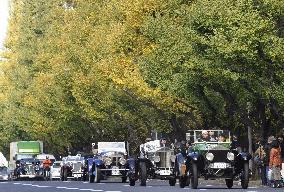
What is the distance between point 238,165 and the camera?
4081 centimetres

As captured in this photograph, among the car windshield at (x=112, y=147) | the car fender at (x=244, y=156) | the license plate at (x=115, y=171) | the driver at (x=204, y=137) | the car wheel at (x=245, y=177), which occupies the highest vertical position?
the car windshield at (x=112, y=147)

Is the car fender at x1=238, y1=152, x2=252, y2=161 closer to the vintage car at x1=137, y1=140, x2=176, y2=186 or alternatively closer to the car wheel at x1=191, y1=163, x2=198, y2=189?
the car wheel at x1=191, y1=163, x2=198, y2=189

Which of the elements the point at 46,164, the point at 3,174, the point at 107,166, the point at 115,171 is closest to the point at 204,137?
the point at 115,171

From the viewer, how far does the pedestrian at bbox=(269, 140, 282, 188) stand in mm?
40938

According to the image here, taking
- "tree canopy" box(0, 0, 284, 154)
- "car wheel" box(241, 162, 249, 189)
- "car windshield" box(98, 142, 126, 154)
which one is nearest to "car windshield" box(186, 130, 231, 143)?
"car wheel" box(241, 162, 249, 189)

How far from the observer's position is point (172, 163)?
4797cm

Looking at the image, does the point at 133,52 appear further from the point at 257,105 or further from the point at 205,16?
the point at 205,16

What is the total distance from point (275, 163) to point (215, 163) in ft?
6.62

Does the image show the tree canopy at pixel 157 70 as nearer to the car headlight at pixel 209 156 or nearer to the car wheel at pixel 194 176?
the car headlight at pixel 209 156

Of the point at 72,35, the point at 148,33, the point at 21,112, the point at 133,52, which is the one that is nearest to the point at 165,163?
the point at 148,33

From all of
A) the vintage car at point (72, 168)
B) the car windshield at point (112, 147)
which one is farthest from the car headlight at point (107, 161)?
the vintage car at point (72, 168)

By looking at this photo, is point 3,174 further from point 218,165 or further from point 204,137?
point 218,165

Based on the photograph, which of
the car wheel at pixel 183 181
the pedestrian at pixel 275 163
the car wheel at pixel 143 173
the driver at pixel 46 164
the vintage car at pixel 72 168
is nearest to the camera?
the pedestrian at pixel 275 163

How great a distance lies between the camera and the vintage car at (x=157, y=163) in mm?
47312
